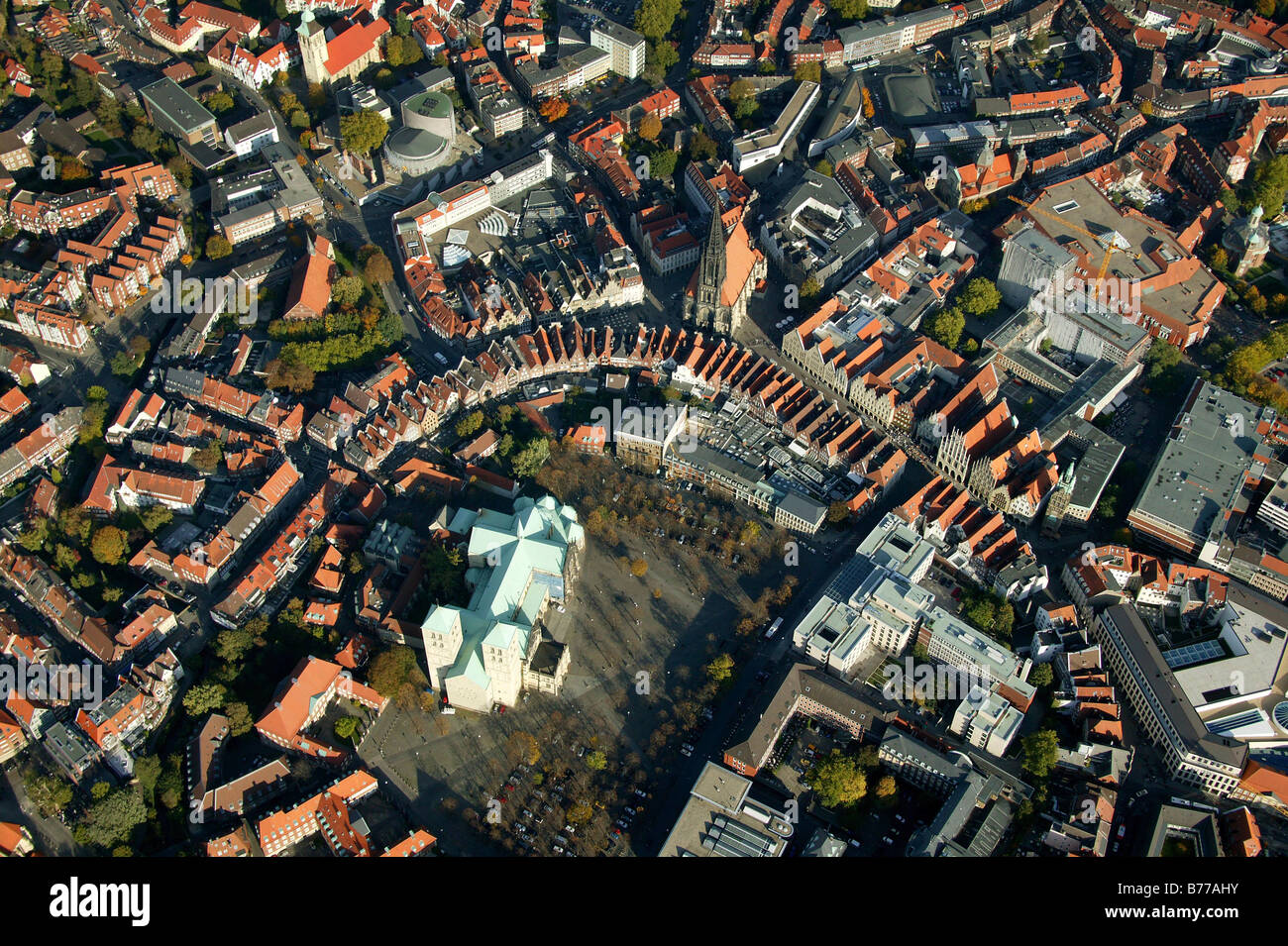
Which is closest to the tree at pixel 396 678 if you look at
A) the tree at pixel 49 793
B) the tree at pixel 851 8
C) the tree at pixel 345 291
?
the tree at pixel 49 793

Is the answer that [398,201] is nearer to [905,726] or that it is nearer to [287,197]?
[287,197]

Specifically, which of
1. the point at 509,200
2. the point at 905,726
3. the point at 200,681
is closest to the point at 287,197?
the point at 509,200

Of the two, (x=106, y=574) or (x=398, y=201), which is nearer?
(x=106, y=574)

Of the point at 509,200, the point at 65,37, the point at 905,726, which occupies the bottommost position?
the point at 905,726

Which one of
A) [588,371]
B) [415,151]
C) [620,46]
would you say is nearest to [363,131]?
[415,151]

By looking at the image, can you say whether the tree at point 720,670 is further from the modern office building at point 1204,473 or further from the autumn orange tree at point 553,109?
the autumn orange tree at point 553,109
